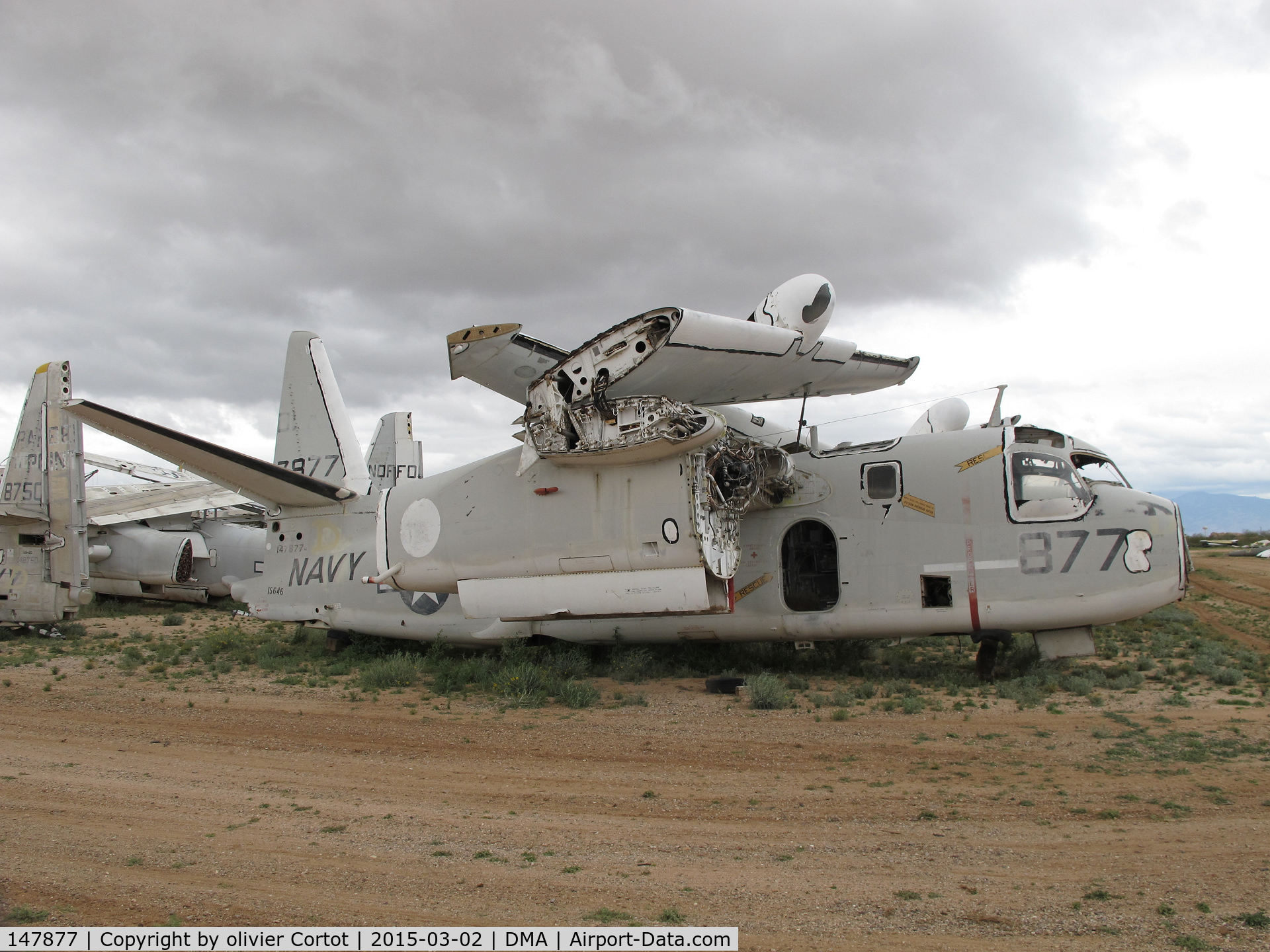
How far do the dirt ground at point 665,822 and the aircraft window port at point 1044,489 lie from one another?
2316 mm

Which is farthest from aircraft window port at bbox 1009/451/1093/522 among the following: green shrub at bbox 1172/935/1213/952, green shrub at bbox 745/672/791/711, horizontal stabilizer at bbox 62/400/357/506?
horizontal stabilizer at bbox 62/400/357/506

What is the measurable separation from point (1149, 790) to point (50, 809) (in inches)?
342

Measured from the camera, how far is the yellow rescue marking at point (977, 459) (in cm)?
1008

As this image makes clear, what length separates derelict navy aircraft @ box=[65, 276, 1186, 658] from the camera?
9328 millimetres

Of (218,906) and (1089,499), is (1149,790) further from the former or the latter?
(218,906)

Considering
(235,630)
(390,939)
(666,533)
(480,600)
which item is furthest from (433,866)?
(235,630)

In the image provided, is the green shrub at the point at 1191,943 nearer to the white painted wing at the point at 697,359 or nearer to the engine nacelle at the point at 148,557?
the white painted wing at the point at 697,359

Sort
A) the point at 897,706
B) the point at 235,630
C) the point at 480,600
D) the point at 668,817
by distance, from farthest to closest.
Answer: the point at 235,630 → the point at 480,600 → the point at 897,706 → the point at 668,817

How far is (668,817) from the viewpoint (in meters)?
5.75

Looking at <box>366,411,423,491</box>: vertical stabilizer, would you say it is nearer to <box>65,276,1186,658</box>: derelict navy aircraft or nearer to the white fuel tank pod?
<box>65,276,1186,658</box>: derelict navy aircraft

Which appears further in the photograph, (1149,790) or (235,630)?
(235,630)

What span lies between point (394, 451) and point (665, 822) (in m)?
17.0

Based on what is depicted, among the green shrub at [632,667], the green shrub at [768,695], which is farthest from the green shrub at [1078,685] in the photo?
the green shrub at [632,667]

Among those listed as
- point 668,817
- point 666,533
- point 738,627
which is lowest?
point 668,817
